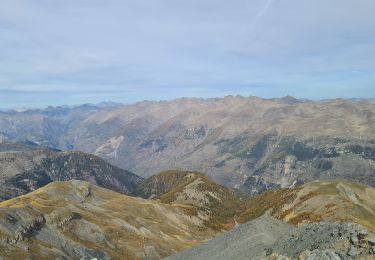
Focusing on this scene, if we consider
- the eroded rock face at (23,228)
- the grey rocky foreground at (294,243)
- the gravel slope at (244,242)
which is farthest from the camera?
the eroded rock face at (23,228)

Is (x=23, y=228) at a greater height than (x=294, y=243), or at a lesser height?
lesser

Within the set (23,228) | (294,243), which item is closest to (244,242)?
(294,243)

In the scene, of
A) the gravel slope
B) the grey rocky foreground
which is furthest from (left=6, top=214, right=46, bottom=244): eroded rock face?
the grey rocky foreground

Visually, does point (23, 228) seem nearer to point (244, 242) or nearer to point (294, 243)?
point (244, 242)

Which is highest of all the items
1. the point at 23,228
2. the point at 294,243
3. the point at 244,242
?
the point at 294,243

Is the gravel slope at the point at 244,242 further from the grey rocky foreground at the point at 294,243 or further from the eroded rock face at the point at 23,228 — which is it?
the eroded rock face at the point at 23,228

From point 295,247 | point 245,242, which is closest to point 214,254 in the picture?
point 245,242

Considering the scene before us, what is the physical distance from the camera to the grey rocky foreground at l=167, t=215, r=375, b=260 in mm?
78188

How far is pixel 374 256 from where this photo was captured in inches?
3024

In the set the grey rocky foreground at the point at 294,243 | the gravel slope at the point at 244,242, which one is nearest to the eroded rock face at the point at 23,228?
the gravel slope at the point at 244,242

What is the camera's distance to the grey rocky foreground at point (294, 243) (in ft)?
257

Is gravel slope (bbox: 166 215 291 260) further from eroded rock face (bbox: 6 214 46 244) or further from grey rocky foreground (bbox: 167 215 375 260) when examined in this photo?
eroded rock face (bbox: 6 214 46 244)

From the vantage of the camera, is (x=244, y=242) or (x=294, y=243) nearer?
(x=294, y=243)

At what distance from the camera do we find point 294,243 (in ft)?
290
